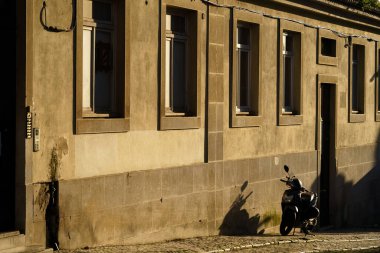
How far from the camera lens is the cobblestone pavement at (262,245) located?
487 inches

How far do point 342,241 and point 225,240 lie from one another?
2821 millimetres

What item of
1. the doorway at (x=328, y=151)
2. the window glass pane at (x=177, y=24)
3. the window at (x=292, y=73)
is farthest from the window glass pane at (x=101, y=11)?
the doorway at (x=328, y=151)

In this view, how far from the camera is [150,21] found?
42.6ft

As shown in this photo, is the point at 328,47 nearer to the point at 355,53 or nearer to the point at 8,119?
the point at 355,53

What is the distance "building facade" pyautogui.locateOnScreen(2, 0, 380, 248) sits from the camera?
11.0 metres

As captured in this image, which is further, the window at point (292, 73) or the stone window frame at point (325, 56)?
the stone window frame at point (325, 56)

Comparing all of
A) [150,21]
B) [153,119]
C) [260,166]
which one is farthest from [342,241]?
[150,21]

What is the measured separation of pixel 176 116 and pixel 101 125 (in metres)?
2.26

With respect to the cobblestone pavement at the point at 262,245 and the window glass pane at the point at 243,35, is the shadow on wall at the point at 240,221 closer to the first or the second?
the cobblestone pavement at the point at 262,245

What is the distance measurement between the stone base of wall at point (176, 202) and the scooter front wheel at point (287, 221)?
495mm

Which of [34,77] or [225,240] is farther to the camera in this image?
[225,240]

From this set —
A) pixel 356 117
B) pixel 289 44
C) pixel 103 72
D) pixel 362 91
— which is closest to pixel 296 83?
pixel 289 44

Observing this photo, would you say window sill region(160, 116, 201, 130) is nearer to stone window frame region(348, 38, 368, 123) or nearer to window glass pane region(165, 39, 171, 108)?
window glass pane region(165, 39, 171, 108)

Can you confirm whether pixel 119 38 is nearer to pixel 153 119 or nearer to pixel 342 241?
pixel 153 119
